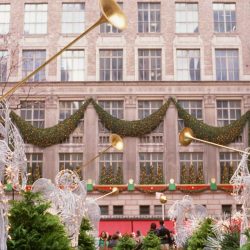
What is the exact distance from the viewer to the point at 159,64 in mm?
41875

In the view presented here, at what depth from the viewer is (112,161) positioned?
3994 centimetres

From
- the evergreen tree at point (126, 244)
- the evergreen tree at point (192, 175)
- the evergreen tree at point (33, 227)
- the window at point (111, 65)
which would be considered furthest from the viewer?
the window at point (111, 65)

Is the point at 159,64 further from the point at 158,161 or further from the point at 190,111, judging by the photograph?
the point at 158,161

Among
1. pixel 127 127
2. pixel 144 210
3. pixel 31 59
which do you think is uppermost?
pixel 31 59

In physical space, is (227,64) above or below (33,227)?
above

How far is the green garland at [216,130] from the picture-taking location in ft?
128

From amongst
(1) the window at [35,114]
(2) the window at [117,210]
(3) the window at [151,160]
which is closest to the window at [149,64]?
(3) the window at [151,160]

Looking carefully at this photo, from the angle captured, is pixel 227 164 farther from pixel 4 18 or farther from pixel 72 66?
pixel 4 18

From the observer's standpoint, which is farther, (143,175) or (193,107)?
(193,107)

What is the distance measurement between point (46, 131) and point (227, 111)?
13887 mm

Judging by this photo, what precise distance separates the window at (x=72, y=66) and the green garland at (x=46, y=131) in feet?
11.4

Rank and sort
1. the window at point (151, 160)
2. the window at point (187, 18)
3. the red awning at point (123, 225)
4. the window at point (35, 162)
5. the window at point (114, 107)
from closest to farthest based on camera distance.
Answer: the red awning at point (123, 225)
the window at point (35, 162)
the window at point (151, 160)
the window at point (114, 107)
the window at point (187, 18)

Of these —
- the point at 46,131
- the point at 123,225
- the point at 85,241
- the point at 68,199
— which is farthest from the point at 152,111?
the point at 68,199

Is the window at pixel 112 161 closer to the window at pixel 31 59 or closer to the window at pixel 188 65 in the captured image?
the window at pixel 188 65
